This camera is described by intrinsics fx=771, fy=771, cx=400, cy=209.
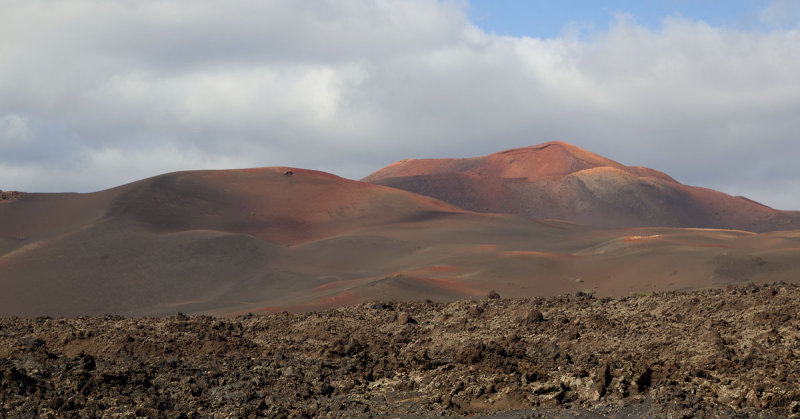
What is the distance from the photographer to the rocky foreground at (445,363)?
9828mm

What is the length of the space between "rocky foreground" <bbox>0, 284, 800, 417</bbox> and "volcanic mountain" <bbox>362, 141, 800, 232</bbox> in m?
78.4

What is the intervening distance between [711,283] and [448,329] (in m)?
16.4

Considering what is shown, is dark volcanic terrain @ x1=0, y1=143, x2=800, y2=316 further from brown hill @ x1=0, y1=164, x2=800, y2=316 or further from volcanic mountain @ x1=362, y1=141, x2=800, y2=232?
volcanic mountain @ x1=362, y1=141, x2=800, y2=232

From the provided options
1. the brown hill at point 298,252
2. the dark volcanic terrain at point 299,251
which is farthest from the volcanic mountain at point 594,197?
the dark volcanic terrain at point 299,251

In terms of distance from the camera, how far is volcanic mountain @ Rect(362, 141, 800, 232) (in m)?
100

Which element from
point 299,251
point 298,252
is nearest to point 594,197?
point 299,251

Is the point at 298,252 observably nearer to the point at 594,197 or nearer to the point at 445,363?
the point at 445,363

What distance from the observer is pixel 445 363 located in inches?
510

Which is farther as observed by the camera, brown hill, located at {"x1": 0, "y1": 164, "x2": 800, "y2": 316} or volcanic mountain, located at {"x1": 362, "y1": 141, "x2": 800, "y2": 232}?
volcanic mountain, located at {"x1": 362, "y1": 141, "x2": 800, "y2": 232}

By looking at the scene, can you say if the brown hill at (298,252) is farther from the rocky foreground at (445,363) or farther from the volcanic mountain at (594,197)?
the volcanic mountain at (594,197)

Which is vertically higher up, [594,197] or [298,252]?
[594,197]

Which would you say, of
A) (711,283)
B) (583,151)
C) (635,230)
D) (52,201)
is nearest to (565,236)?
(635,230)

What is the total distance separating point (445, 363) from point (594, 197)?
93.8m

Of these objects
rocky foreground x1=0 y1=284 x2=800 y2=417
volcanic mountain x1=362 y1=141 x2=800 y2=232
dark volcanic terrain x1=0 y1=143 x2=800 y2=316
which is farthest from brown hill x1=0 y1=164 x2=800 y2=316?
volcanic mountain x1=362 y1=141 x2=800 y2=232
